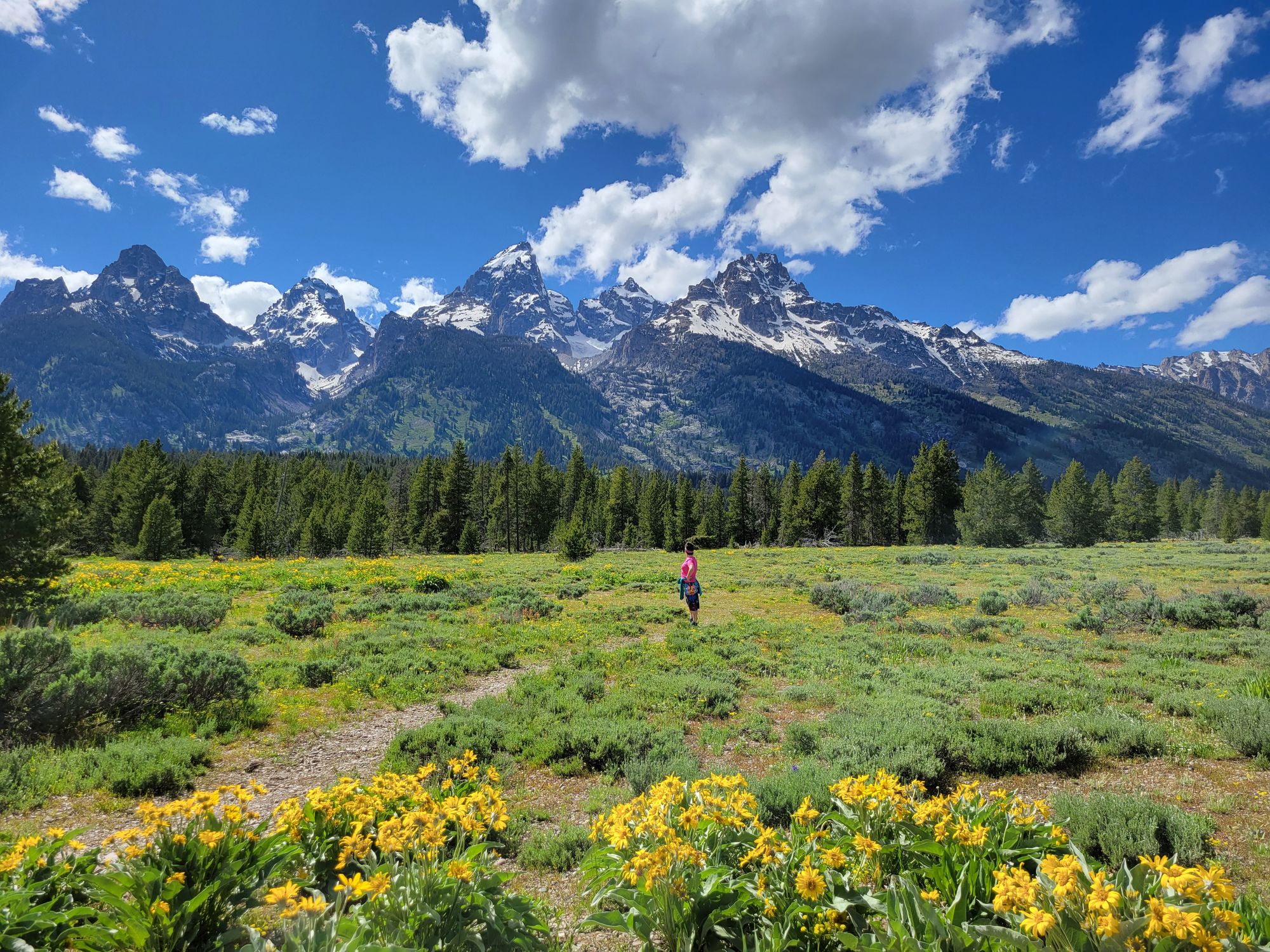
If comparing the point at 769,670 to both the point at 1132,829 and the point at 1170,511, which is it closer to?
the point at 1132,829

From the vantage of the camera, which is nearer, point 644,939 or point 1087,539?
point 644,939

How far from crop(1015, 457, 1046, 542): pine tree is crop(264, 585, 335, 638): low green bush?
203 ft

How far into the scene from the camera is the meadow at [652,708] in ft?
19.5

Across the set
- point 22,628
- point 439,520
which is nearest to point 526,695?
point 22,628

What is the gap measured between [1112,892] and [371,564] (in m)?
34.1

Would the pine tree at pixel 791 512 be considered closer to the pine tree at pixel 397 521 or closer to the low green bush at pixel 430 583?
the pine tree at pixel 397 521

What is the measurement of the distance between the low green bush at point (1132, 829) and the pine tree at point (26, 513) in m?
15.7

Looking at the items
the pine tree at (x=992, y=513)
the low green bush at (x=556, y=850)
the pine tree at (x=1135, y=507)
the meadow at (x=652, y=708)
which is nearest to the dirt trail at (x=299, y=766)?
the meadow at (x=652, y=708)

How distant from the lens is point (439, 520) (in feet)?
204

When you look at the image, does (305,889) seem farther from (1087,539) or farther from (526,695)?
(1087,539)

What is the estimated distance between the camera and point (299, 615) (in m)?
15.9

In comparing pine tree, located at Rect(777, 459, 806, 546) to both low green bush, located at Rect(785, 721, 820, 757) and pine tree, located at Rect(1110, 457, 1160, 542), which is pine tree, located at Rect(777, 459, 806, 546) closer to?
pine tree, located at Rect(1110, 457, 1160, 542)

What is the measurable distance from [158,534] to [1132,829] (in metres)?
60.8

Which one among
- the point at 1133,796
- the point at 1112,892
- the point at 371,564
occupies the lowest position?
the point at 371,564
